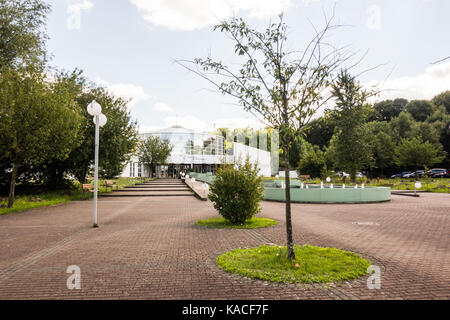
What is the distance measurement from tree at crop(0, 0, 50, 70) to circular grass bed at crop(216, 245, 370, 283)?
61.7ft

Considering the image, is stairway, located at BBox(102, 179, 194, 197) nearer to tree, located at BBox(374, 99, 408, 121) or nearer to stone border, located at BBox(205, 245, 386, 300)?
stone border, located at BBox(205, 245, 386, 300)

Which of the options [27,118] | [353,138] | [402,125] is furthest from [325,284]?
[402,125]

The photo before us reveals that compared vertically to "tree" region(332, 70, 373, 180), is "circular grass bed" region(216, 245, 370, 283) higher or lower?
lower

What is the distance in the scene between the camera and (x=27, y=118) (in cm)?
1352

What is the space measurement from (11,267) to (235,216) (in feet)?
19.4

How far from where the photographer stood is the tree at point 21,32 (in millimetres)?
18234

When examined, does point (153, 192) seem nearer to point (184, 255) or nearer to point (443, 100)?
point (184, 255)

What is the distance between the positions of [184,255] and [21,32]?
2052 cm

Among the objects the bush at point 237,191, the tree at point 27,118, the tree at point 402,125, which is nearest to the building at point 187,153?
the tree at point 402,125

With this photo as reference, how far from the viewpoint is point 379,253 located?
6.01 meters

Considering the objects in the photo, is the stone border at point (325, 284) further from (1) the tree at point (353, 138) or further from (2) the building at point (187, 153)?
(2) the building at point (187, 153)

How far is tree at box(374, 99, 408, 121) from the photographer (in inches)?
2616

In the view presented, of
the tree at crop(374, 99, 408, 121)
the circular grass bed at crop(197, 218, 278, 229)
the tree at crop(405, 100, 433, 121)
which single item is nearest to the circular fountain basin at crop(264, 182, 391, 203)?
the circular grass bed at crop(197, 218, 278, 229)

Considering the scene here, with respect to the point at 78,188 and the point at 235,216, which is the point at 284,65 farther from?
the point at 78,188
